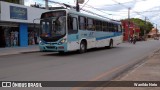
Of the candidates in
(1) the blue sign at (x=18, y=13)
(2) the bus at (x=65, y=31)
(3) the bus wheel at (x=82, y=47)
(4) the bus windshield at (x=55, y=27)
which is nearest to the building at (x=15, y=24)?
(1) the blue sign at (x=18, y=13)

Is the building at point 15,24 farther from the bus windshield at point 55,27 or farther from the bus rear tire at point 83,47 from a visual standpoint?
the bus rear tire at point 83,47

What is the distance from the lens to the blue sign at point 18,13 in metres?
29.2

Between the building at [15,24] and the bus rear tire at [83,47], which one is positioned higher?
the building at [15,24]

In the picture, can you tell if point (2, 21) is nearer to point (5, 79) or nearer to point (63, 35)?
point (63, 35)

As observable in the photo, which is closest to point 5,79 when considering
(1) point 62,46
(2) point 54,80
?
(2) point 54,80

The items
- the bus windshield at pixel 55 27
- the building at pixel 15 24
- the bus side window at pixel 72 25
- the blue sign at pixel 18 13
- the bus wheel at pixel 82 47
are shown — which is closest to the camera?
the bus windshield at pixel 55 27

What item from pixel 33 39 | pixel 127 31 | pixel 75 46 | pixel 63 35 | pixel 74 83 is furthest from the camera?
pixel 127 31

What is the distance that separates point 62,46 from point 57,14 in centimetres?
227

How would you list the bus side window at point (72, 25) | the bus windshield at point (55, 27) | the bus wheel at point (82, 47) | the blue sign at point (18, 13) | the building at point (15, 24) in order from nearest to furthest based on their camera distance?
1. the bus windshield at point (55, 27)
2. the bus side window at point (72, 25)
3. the bus wheel at point (82, 47)
4. the building at point (15, 24)
5. the blue sign at point (18, 13)

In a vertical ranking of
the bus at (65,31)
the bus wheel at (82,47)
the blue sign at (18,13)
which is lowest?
the bus wheel at (82,47)

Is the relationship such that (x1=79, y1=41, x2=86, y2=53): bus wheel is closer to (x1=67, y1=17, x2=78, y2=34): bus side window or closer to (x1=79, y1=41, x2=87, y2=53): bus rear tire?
(x1=79, y1=41, x2=87, y2=53): bus rear tire

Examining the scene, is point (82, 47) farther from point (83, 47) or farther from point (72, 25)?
point (72, 25)

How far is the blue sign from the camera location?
2922 centimetres

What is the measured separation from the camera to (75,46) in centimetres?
2133
